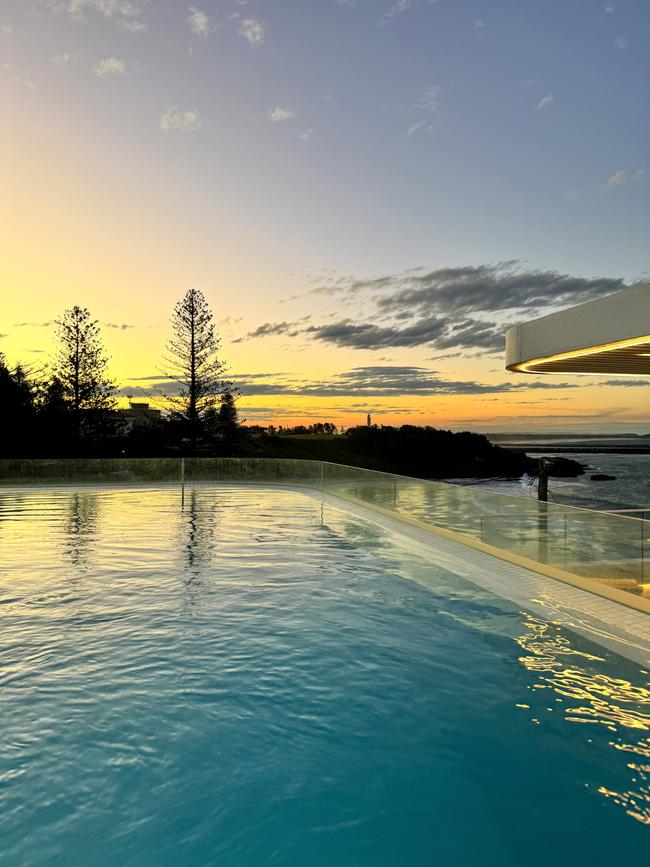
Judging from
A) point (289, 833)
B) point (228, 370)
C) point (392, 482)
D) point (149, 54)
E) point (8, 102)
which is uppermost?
point (149, 54)

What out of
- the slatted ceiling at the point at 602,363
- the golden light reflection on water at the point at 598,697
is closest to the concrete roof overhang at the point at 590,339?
the slatted ceiling at the point at 602,363

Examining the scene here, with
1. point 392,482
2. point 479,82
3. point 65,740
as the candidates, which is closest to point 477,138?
point 479,82

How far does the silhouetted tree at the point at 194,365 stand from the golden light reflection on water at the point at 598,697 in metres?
34.8

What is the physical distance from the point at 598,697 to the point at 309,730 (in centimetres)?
229

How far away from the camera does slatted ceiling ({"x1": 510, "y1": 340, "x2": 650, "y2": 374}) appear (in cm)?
896

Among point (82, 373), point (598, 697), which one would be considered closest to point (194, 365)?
point (82, 373)

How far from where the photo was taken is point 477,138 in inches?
661

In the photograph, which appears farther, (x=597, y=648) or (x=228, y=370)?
(x=228, y=370)

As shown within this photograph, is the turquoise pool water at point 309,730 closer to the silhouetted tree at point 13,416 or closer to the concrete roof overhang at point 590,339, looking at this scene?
the concrete roof overhang at point 590,339

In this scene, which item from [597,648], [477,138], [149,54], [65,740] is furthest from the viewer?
[477,138]

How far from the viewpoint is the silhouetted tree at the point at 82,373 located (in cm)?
3869

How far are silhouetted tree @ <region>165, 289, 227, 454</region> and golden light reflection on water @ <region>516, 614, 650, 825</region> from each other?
3482cm

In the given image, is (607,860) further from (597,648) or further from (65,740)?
(65,740)

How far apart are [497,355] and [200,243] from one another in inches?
867
